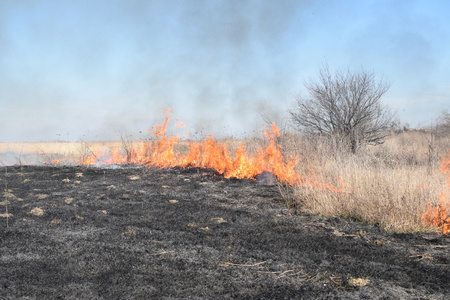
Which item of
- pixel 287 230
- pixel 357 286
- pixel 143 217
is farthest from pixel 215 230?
pixel 357 286

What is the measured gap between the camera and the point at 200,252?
536cm

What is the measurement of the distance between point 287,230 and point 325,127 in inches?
A: 427

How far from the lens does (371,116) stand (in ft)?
53.3

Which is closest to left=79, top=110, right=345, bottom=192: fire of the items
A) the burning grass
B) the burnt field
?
the burning grass

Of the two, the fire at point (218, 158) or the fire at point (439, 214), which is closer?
the fire at point (439, 214)

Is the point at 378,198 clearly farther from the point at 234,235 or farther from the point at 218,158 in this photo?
the point at 218,158

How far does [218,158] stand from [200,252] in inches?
349

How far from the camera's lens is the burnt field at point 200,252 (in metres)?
4.14

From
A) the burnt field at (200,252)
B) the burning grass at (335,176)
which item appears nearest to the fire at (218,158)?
the burning grass at (335,176)

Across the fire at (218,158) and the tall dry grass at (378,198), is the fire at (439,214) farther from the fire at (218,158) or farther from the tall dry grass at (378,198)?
the fire at (218,158)

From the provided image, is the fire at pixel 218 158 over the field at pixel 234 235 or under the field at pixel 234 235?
over

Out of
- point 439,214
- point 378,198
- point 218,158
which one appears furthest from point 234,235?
point 218,158

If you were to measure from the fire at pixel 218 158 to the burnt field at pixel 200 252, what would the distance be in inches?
95.9

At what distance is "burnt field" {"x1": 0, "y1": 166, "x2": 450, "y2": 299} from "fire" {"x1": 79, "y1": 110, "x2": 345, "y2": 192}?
2.44 metres
